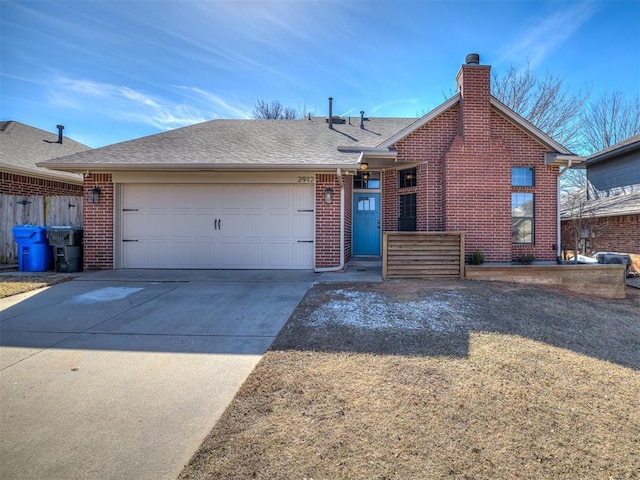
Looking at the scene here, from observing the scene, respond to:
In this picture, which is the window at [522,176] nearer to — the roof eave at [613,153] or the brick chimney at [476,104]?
the brick chimney at [476,104]

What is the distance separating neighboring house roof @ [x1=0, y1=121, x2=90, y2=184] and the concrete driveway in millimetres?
5746

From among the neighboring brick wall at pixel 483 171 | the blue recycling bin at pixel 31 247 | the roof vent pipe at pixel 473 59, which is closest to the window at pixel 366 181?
the neighboring brick wall at pixel 483 171

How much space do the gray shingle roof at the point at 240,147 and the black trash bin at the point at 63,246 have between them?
61.4 inches

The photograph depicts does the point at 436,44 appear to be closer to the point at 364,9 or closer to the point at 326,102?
the point at 364,9

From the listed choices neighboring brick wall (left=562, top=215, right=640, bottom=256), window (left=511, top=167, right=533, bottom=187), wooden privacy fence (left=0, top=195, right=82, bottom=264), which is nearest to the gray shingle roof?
wooden privacy fence (left=0, top=195, right=82, bottom=264)

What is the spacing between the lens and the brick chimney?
845 centimetres

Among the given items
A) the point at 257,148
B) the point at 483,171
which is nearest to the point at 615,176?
the point at 483,171

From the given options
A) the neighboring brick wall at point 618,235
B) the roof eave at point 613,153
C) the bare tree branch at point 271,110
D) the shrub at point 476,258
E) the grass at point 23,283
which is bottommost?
the grass at point 23,283

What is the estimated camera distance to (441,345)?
12.3 ft

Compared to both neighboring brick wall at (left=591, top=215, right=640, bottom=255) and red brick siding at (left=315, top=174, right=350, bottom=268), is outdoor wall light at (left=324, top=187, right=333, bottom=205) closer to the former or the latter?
red brick siding at (left=315, top=174, right=350, bottom=268)

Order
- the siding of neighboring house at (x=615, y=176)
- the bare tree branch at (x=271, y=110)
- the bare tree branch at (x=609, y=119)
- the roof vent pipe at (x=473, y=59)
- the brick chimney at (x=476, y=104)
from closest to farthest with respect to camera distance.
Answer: the brick chimney at (x=476, y=104)
the roof vent pipe at (x=473, y=59)
the siding of neighboring house at (x=615, y=176)
the bare tree branch at (x=609, y=119)
the bare tree branch at (x=271, y=110)

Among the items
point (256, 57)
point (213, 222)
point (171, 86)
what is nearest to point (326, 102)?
point (256, 57)

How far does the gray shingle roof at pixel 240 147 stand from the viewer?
25.3 ft

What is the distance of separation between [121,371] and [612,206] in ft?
55.4
